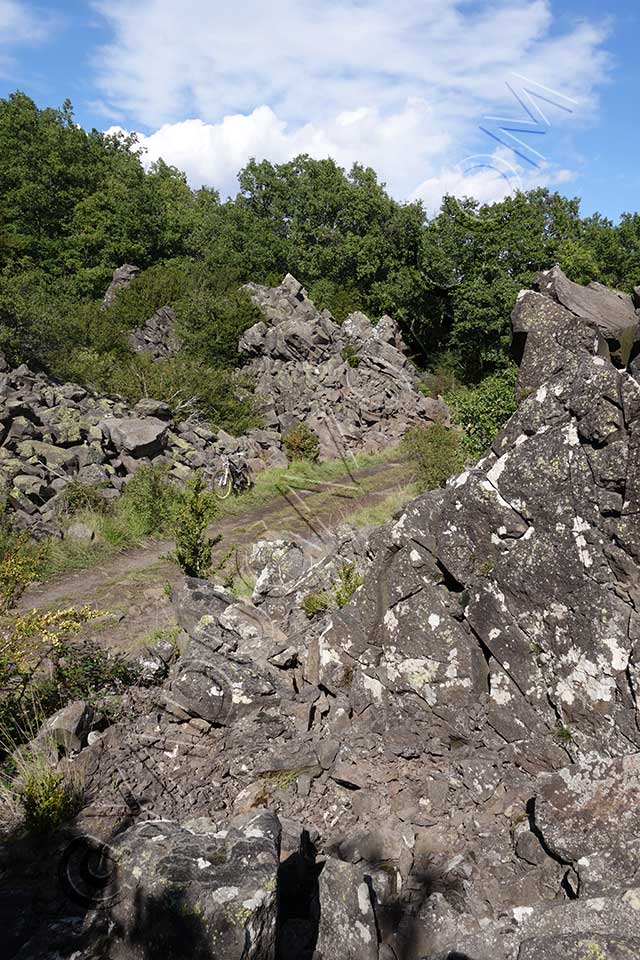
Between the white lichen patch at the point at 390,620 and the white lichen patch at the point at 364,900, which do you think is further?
the white lichen patch at the point at 390,620

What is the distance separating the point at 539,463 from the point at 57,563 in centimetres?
940

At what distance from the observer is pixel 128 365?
73.6 ft

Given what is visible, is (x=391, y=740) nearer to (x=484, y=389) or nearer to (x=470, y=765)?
(x=470, y=765)

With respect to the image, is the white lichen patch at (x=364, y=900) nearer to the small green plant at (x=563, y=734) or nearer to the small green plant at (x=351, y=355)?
the small green plant at (x=563, y=734)

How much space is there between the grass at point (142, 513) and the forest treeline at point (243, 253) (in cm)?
448

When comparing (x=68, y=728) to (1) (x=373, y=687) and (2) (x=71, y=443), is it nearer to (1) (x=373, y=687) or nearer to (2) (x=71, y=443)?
(1) (x=373, y=687)

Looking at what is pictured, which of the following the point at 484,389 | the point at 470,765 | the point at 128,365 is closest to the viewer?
the point at 470,765

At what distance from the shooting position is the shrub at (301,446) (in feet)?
67.2

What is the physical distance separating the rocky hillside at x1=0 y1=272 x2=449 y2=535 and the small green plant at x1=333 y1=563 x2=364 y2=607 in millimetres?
7100

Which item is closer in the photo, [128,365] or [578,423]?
[578,423]

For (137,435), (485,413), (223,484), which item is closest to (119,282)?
(137,435)


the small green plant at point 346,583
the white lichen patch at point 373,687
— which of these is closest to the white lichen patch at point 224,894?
the white lichen patch at point 373,687

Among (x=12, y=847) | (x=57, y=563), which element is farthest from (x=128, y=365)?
(x=12, y=847)

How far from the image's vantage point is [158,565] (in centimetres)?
1172
